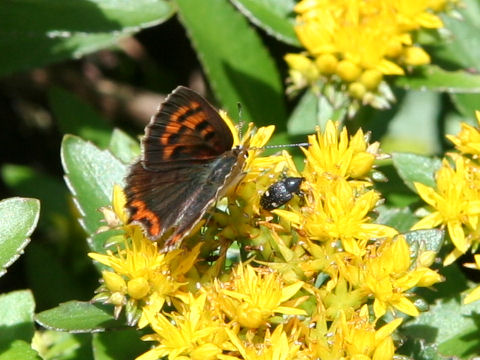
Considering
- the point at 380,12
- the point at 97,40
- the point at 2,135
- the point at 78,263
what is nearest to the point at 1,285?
the point at 78,263

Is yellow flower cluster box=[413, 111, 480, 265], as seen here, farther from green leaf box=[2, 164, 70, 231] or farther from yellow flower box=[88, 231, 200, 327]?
green leaf box=[2, 164, 70, 231]

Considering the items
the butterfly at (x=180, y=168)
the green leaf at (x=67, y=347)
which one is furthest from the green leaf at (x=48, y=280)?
the butterfly at (x=180, y=168)

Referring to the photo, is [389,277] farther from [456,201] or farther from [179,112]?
[179,112]

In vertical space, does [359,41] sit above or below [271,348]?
above

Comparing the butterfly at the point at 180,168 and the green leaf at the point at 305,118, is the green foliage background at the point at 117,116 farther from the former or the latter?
the butterfly at the point at 180,168

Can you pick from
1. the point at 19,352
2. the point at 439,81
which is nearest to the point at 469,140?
the point at 439,81

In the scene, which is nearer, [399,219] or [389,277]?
[389,277]

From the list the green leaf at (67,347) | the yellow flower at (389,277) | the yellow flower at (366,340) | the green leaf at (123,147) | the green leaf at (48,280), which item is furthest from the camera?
the green leaf at (48,280)
